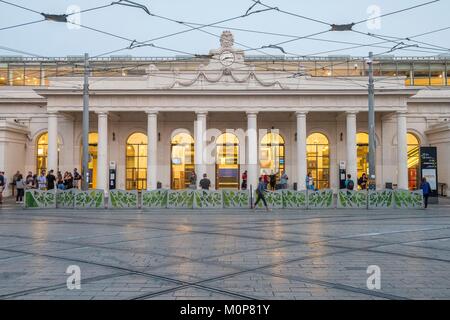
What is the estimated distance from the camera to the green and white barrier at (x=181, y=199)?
2345 cm

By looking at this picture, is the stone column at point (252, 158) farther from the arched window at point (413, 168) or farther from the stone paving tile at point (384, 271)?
the stone paving tile at point (384, 271)

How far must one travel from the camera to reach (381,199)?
2345 centimetres

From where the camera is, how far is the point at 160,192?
2373 centimetres

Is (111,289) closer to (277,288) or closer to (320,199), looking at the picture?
(277,288)

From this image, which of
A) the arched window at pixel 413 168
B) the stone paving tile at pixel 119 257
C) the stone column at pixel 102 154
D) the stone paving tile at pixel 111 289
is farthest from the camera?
the arched window at pixel 413 168

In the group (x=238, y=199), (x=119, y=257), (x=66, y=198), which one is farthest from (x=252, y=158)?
(x=119, y=257)

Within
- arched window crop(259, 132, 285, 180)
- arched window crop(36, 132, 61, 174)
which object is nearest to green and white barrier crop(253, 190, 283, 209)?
arched window crop(259, 132, 285, 180)

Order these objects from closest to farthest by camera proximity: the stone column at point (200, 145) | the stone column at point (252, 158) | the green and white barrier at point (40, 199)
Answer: the green and white barrier at point (40, 199) → the stone column at point (200, 145) → the stone column at point (252, 158)

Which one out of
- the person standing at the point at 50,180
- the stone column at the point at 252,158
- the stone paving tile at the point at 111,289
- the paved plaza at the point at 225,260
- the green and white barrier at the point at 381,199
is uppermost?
the stone column at the point at 252,158

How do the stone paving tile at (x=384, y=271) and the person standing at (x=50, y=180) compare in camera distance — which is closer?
the stone paving tile at (x=384, y=271)

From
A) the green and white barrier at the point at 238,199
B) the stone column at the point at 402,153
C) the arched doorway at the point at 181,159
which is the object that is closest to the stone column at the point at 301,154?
the stone column at the point at 402,153

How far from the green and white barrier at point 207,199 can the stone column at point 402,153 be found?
17.0m

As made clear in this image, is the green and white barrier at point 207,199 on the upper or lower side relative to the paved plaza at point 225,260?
upper
